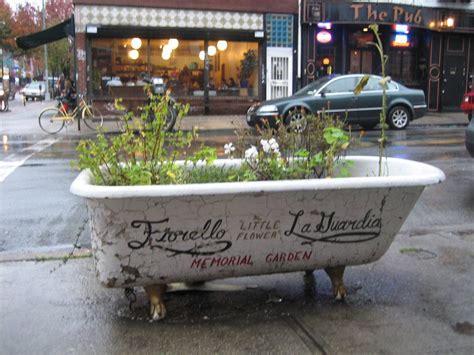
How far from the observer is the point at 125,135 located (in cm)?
404

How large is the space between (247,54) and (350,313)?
60.7 ft

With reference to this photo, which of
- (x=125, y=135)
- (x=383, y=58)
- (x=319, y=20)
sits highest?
(x=319, y=20)

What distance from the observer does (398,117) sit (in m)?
16.6

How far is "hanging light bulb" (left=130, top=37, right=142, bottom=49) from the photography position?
20.3 metres

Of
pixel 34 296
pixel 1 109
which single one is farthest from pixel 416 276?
pixel 1 109

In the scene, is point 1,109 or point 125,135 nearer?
point 125,135

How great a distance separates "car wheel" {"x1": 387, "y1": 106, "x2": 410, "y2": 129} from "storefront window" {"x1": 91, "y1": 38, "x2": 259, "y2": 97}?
6749 mm

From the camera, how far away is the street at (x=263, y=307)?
3564 millimetres

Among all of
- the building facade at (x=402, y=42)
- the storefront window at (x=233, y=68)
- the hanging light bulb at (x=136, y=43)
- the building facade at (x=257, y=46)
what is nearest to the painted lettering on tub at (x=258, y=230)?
the building facade at (x=257, y=46)

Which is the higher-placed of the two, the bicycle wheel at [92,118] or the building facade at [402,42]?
the building facade at [402,42]

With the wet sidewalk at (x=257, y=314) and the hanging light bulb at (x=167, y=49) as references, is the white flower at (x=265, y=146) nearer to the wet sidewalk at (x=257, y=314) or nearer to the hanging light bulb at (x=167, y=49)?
the wet sidewalk at (x=257, y=314)

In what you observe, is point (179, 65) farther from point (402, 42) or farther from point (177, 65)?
point (402, 42)

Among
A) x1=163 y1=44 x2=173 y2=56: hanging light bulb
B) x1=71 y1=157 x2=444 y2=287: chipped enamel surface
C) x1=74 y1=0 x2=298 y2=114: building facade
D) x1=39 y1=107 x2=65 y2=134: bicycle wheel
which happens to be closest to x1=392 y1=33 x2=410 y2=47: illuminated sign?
x1=74 y1=0 x2=298 y2=114: building facade

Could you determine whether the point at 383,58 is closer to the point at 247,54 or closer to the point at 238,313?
the point at 238,313
